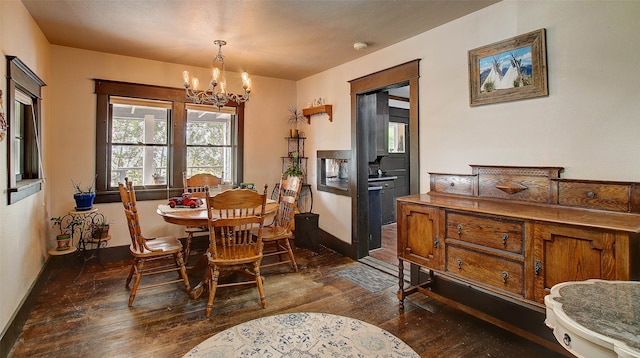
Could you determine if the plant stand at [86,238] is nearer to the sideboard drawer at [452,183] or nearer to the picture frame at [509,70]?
the sideboard drawer at [452,183]

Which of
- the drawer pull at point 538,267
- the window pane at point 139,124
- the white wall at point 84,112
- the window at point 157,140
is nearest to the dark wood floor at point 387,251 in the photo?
the drawer pull at point 538,267

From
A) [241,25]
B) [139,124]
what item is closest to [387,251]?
[241,25]

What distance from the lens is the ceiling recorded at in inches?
101

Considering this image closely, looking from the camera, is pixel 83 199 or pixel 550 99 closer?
pixel 550 99

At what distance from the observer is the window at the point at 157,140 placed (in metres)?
3.93

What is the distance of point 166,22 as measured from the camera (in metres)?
2.89

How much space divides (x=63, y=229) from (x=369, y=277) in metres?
3.65

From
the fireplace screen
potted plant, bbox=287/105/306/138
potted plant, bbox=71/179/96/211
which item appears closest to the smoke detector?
the fireplace screen

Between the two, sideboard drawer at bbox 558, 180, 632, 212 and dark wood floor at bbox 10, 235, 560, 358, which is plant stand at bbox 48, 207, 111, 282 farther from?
sideboard drawer at bbox 558, 180, 632, 212

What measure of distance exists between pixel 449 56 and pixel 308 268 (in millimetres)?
2697

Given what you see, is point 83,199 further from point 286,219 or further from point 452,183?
point 452,183

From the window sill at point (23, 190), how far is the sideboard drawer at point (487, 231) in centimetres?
323

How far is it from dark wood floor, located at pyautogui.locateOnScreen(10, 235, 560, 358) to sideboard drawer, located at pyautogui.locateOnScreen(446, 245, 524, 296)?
476mm

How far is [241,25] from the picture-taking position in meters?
2.95
